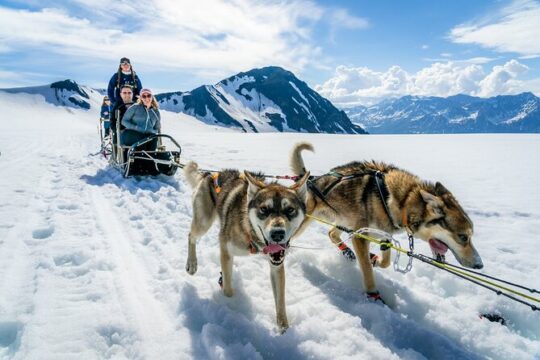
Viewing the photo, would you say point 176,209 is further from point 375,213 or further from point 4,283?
point 375,213

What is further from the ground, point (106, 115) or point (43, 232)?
point (106, 115)

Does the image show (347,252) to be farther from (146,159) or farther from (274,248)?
(146,159)

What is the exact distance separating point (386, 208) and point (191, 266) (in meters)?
2.29

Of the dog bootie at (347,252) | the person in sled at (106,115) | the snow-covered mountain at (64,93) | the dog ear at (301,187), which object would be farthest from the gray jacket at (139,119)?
the snow-covered mountain at (64,93)

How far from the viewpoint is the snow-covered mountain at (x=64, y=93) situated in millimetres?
125750

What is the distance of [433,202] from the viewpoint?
351 centimetres

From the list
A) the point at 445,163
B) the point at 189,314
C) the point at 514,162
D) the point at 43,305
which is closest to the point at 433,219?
the point at 189,314

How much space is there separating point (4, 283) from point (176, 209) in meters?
3.21

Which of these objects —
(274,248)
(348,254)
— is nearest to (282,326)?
(274,248)

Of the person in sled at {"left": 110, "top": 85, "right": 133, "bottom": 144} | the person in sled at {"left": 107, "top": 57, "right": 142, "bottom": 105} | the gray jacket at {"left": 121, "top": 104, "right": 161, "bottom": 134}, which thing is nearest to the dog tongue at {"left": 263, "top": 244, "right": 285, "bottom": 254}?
the gray jacket at {"left": 121, "top": 104, "right": 161, "bottom": 134}

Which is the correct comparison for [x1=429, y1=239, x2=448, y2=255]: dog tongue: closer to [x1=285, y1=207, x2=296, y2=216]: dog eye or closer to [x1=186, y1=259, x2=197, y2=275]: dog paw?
[x1=285, y1=207, x2=296, y2=216]: dog eye

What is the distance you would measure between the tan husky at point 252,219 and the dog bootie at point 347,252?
1644mm

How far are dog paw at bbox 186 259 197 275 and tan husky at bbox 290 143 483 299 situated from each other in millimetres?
1586

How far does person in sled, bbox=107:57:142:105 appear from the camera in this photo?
10.7 meters
